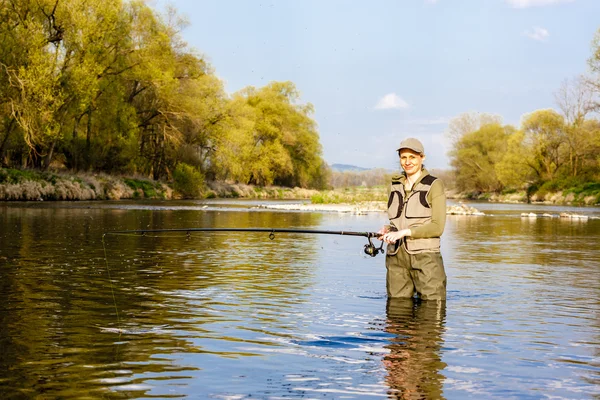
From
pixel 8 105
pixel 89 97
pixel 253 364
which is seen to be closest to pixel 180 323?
pixel 253 364

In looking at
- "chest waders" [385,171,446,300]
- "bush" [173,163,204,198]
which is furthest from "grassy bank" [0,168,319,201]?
"chest waders" [385,171,446,300]

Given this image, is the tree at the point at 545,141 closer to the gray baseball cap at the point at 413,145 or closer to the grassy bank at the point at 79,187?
the grassy bank at the point at 79,187

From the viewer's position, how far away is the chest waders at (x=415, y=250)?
25.9 feet

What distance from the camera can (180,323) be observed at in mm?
7355

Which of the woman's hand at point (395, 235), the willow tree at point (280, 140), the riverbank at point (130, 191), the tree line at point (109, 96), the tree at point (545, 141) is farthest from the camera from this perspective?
the willow tree at point (280, 140)

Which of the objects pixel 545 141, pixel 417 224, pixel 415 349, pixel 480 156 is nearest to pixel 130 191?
pixel 545 141

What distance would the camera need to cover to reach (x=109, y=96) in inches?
1869

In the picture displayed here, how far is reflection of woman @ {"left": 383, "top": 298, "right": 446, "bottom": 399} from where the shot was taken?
204 inches

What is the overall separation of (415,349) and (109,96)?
43559 millimetres

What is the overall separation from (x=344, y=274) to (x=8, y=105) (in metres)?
27.2

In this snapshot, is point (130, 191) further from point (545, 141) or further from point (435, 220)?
point (435, 220)

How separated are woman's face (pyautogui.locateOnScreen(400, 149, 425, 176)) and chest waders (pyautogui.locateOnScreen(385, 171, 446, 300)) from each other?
148 millimetres

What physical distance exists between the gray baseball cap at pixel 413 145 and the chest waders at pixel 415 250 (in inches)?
12.2

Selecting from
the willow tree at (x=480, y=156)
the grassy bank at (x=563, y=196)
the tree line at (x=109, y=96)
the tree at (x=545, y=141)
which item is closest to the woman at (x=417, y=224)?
the tree line at (x=109, y=96)
